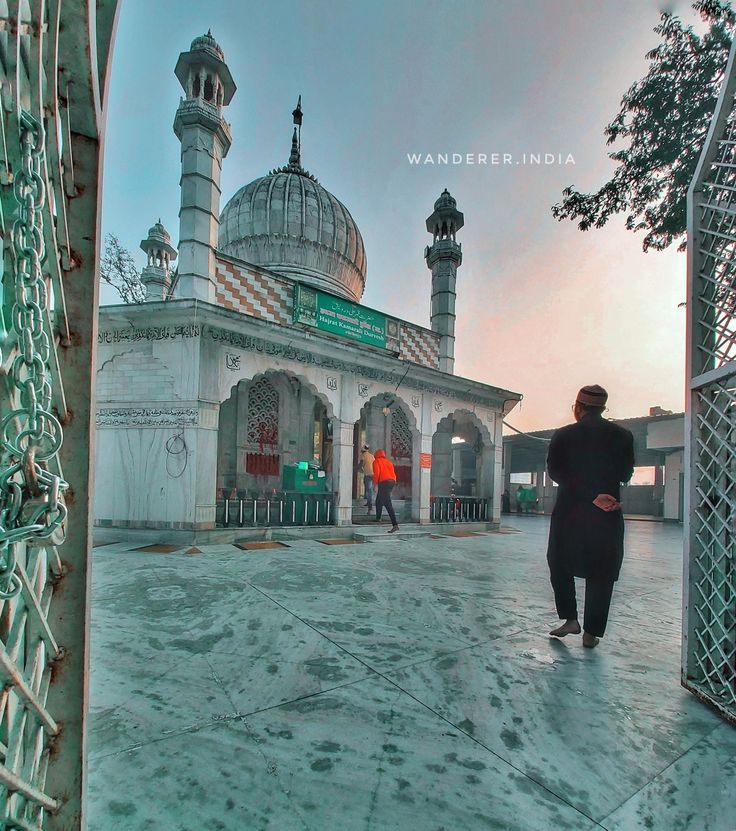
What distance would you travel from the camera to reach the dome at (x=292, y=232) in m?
11.9

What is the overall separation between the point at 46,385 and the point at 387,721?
1952 mm

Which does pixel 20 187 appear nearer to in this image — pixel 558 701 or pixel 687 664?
pixel 558 701

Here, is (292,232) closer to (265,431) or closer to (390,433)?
(265,431)

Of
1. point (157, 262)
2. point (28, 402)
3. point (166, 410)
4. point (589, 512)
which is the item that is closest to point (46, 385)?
point (28, 402)

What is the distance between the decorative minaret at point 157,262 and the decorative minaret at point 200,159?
36.8 ft

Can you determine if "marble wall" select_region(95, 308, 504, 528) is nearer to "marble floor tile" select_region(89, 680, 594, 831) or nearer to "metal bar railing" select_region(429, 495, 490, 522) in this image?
"metal bar railing" select_region(429, 495, 490, 522)

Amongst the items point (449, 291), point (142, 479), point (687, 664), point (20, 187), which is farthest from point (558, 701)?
A: point (449, 291)

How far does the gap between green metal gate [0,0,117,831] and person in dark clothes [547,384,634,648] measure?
2852 millimetres

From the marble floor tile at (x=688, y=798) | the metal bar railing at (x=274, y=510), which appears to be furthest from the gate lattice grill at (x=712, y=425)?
the metal bar railing at (x=274, y=510)

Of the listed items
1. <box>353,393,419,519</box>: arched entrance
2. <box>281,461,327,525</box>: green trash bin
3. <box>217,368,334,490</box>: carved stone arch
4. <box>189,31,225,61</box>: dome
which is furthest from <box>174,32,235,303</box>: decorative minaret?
<box>353,393,419,519</box>: arched entrance

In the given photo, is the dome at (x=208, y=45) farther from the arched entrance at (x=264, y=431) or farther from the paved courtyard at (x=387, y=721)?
the paved courtyard at (x=387, y=721)

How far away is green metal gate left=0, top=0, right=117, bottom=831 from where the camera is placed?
2.70ft

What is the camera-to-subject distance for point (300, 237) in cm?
1197

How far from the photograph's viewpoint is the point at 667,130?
5434 millimetres
